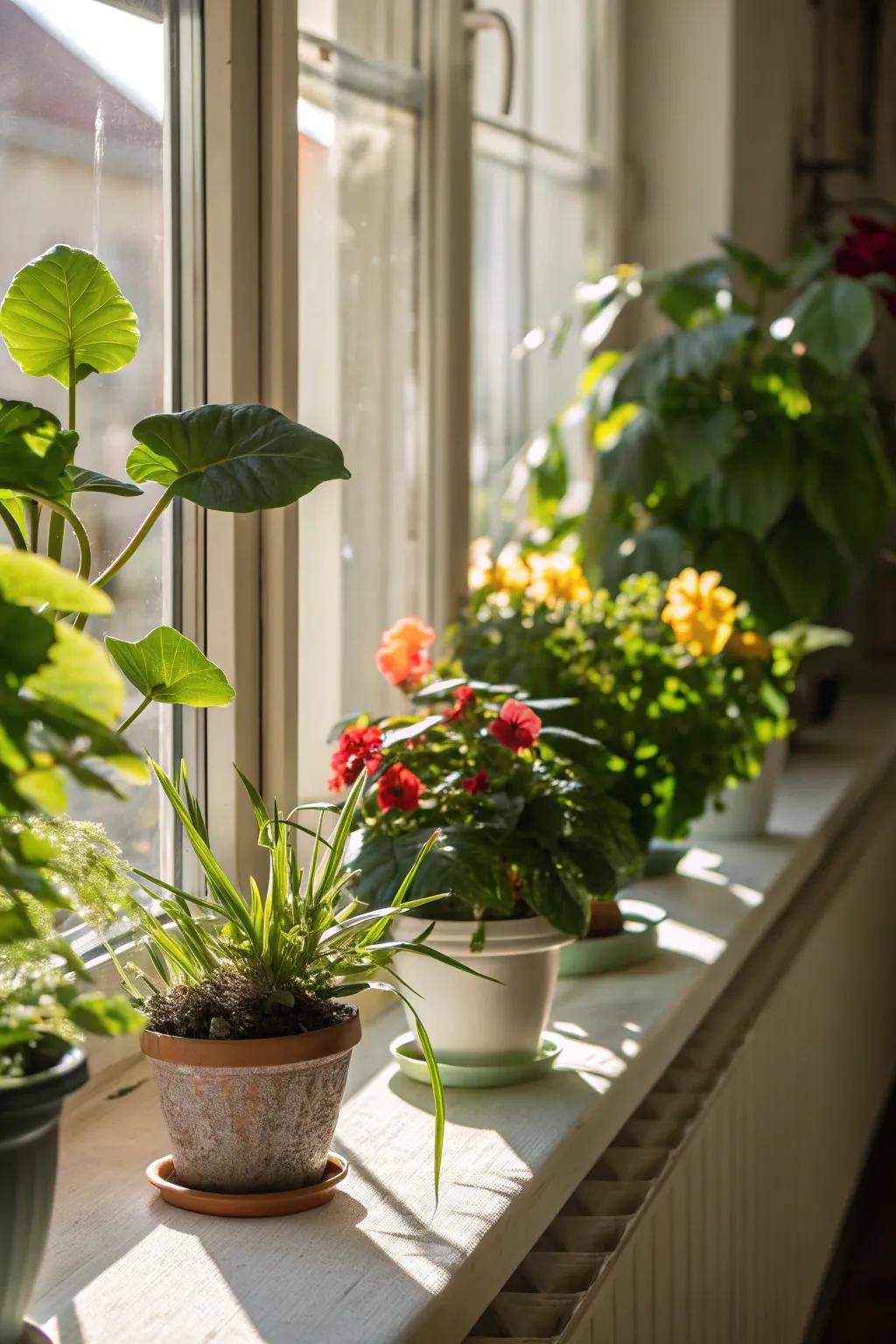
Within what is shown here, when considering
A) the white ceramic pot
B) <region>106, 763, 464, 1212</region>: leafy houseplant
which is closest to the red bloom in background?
the white ceramic pot

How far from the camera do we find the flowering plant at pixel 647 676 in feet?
5.39

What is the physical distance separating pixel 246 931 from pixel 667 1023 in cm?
59

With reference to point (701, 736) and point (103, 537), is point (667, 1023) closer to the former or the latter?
point (701, 736)

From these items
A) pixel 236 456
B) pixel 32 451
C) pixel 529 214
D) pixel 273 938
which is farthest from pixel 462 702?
pixel 529 214

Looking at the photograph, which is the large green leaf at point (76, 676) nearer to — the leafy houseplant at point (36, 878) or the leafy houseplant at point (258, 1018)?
the leafy houseplant at point (36, 878)

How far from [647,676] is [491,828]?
61 cm

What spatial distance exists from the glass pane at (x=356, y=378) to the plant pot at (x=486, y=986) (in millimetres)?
395

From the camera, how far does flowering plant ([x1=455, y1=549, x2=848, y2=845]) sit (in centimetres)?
164

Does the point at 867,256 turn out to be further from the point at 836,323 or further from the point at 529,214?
the point at 529,214

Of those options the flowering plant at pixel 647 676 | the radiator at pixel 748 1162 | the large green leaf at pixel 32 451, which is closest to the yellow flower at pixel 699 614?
the flowering plant at pixel 647 676

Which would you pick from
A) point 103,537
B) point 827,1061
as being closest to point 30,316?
point 103,537

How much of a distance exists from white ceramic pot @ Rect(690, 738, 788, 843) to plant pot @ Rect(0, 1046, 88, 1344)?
153 centimetres

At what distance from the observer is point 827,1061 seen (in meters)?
2.30

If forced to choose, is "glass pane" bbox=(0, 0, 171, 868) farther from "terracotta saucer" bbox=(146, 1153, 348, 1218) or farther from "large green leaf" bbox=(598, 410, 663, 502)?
"large green leaf" bbox=(598, 410, 663, 502)
